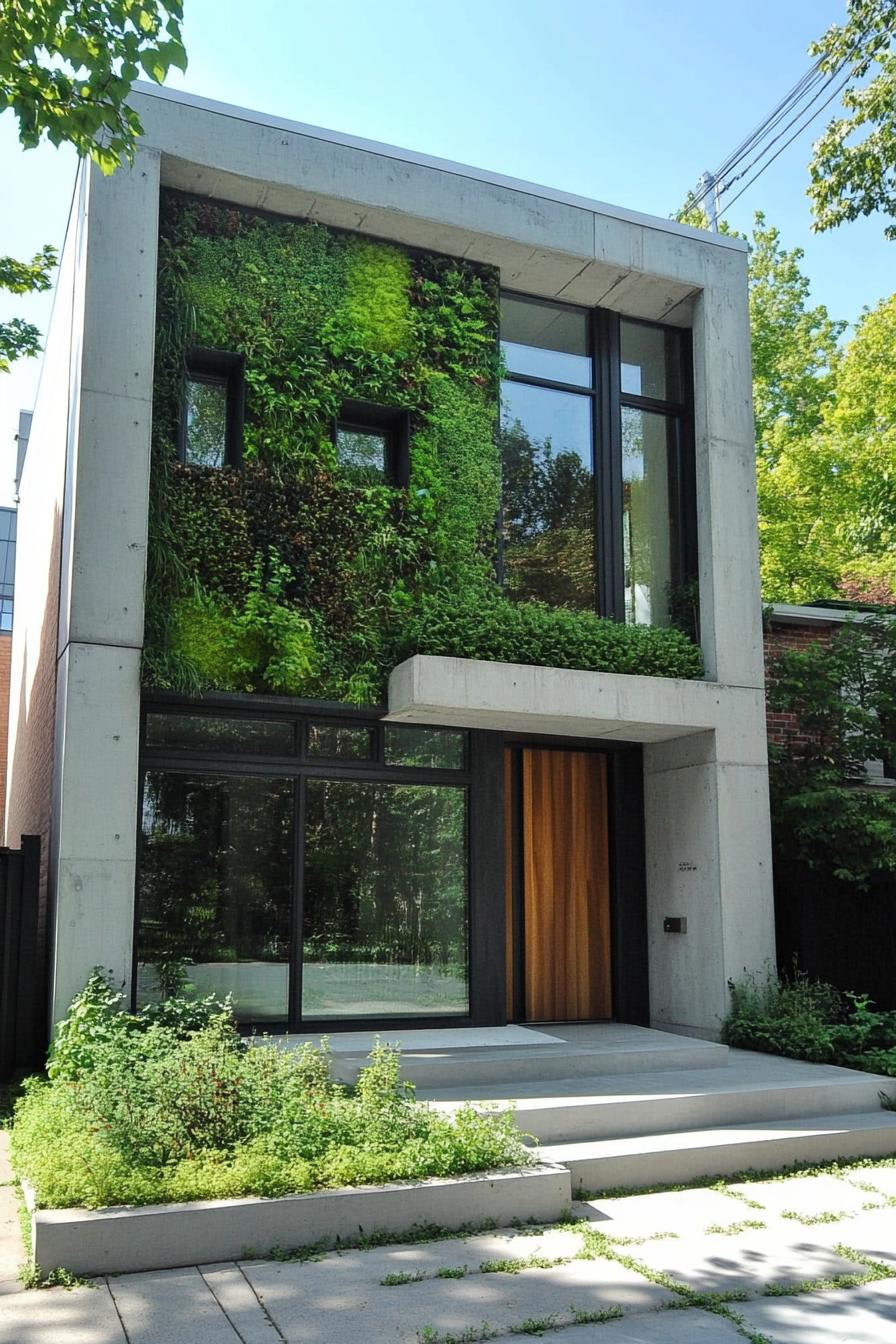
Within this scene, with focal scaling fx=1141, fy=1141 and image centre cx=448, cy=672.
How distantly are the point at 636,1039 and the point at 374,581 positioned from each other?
4345mm

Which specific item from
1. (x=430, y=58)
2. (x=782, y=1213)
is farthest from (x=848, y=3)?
(x=782, y=1213)

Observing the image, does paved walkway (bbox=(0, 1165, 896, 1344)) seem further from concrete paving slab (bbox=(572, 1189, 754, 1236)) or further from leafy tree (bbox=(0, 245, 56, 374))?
leafy tree (bbox=(0, 245, 56, 374))

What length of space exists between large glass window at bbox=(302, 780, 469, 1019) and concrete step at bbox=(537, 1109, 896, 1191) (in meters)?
2.72

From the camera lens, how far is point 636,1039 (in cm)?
934

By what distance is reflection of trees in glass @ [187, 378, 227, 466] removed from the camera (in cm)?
938

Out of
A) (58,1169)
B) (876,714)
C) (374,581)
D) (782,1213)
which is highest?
(374,581)

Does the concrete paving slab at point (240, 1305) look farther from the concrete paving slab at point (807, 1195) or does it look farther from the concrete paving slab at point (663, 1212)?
the concrete paving slab at point (807, 1195)

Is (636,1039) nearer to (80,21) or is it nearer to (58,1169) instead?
(58,1169)

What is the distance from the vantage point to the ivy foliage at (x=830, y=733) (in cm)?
1034

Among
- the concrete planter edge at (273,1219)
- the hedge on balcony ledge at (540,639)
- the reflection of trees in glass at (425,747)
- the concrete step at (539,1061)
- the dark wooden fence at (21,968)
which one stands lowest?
the concrete planter edge at (273,1219)

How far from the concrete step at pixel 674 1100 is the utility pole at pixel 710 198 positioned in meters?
19.2

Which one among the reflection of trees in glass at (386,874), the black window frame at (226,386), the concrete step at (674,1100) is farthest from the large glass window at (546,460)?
the concrete step at (674,1100)

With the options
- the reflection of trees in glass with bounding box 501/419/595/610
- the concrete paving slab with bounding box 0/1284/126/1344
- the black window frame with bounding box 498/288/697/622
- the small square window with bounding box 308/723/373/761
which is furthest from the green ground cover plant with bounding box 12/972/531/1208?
the black window frame with bounding box 498/288/697/622

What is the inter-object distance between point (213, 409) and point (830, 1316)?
7.70 m
